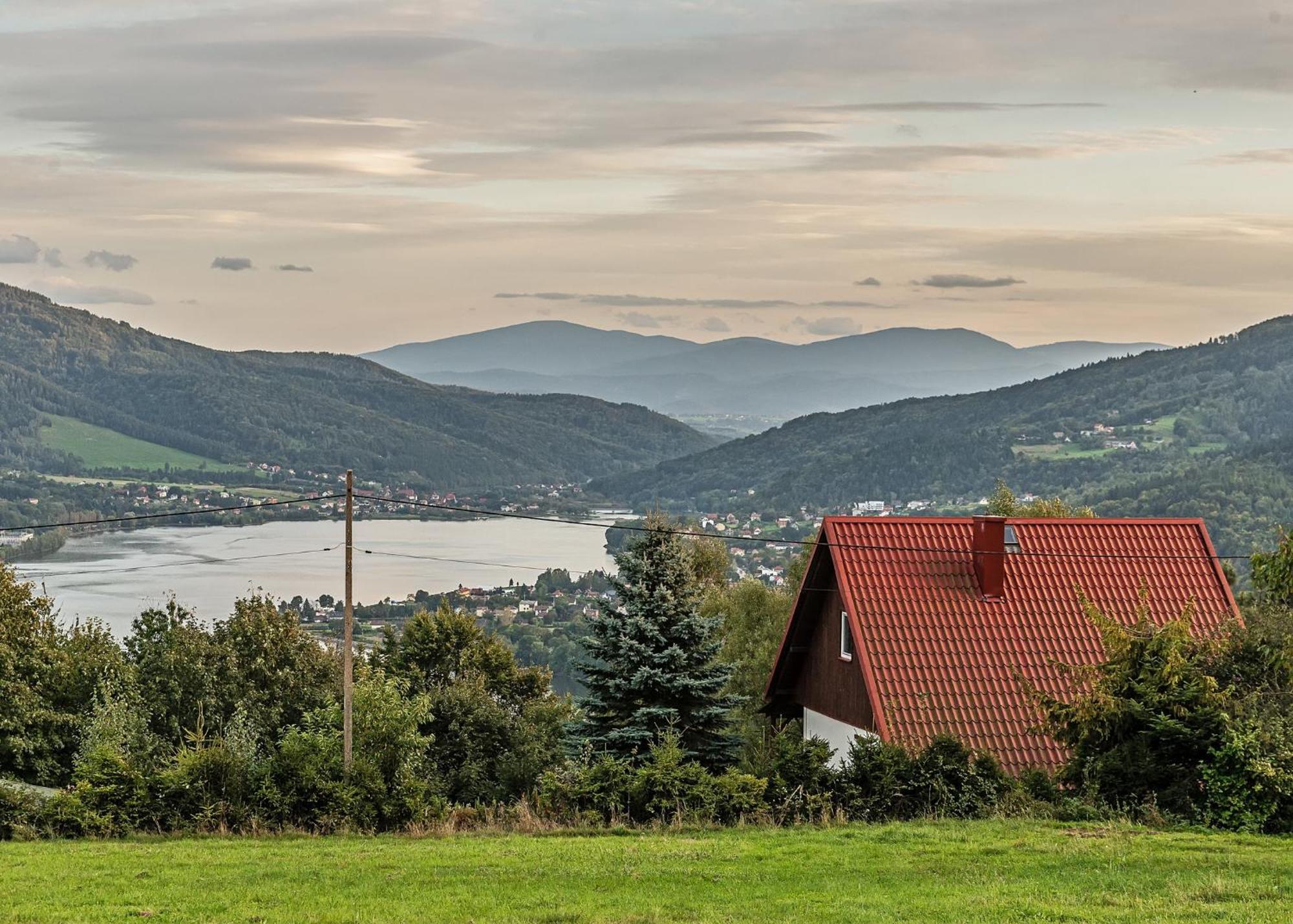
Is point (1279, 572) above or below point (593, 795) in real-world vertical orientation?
above

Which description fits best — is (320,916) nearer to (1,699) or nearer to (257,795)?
(257,795)

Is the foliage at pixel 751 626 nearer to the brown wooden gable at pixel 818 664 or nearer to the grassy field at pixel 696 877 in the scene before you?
the brown wooden gable at pixel 818 664

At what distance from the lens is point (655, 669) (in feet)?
66.4

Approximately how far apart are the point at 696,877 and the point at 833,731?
9522 mm

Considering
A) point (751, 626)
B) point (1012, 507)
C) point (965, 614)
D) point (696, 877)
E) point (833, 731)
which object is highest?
point (1012, 507)

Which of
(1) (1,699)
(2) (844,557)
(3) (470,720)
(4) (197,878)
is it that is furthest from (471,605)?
(4) (197,878)

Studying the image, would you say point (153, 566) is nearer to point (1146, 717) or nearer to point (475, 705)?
point (475, 705)

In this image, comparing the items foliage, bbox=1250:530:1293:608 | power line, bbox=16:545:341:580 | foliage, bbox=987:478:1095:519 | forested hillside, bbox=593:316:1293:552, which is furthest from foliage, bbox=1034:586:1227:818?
forested hillside, bbox=593:316:1293:552

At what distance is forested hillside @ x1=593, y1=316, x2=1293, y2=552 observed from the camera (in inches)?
4749

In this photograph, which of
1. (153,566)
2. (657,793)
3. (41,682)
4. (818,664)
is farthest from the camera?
(153,566)

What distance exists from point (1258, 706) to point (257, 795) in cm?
1216

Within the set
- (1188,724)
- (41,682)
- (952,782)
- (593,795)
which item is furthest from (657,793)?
(41,682)

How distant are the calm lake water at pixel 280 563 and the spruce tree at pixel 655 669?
157 feet

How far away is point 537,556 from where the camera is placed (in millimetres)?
116062
